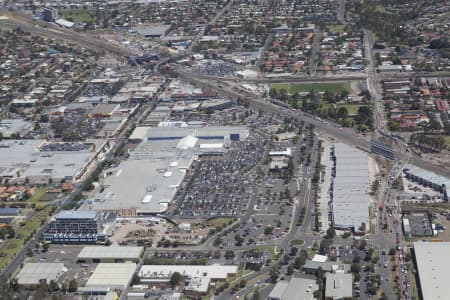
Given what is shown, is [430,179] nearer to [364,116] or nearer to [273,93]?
[364,116]

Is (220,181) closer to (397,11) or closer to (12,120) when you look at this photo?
(12,120)

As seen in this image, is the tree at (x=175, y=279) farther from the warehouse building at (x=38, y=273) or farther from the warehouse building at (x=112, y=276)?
the warehouse building at (x=38, y=273)

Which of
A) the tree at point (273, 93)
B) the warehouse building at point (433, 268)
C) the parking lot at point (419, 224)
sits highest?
the tree at point (273, 93)

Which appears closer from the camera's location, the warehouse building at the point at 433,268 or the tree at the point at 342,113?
the warehouse building at the point at 433,268

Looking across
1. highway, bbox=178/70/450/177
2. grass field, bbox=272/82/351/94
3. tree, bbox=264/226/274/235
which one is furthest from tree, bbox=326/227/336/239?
grass field, bbox=272/82/351/94

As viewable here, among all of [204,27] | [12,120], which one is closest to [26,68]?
[12,120]

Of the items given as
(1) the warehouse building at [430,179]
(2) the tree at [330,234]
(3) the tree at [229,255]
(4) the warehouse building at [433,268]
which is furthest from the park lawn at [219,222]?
(1) the warehouse building at [430,179]
